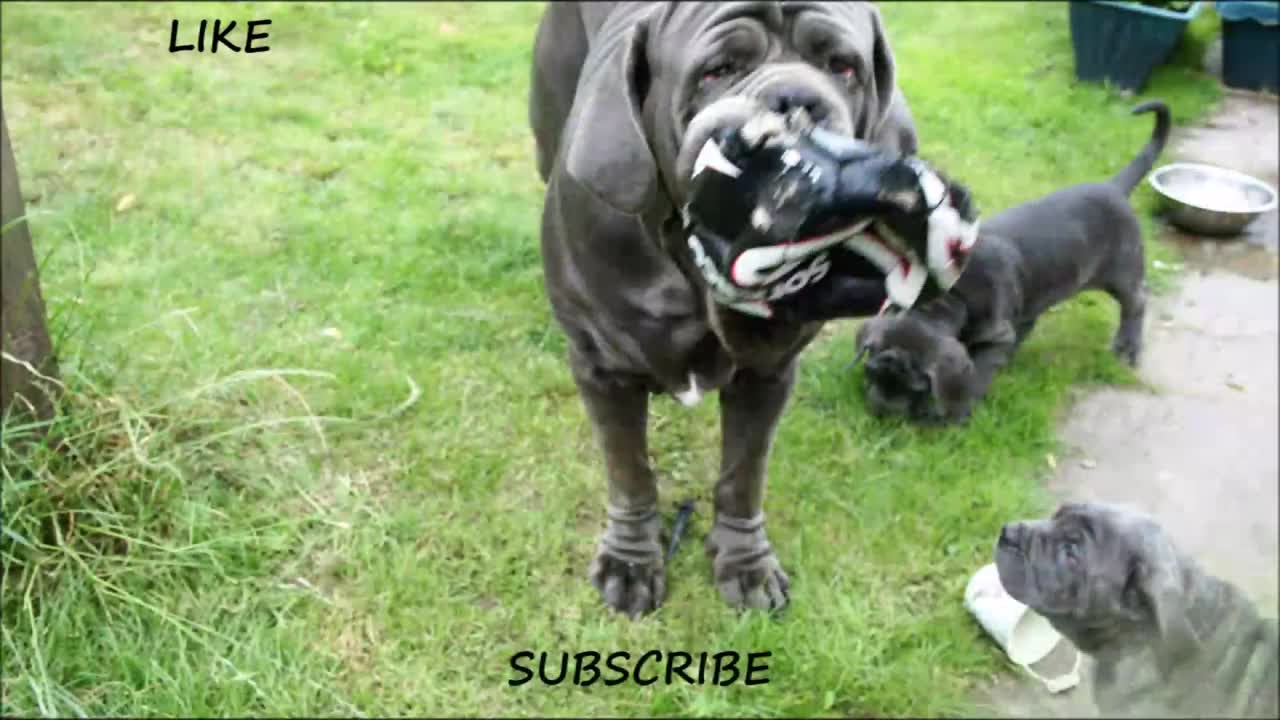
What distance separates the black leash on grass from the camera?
7.42 feet

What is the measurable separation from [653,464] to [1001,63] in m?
1.31

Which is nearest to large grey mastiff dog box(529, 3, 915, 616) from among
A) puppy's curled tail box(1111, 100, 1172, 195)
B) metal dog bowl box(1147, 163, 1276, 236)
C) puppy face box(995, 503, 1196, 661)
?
puppy face box(995, 503, 1196, 661)

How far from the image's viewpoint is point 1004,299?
102 inches

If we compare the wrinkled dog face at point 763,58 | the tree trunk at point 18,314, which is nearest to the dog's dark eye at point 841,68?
the wrinkled dog face at point 763,58

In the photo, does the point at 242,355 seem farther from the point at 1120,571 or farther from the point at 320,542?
the point at 1120,571

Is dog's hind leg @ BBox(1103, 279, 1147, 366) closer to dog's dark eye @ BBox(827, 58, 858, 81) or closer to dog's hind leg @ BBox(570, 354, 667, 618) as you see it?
dog's hind leg @ BBox(570, 354, 667, 618)

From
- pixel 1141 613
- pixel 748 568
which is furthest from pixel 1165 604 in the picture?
pixel 748 568

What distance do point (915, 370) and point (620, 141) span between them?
1213 millimetres

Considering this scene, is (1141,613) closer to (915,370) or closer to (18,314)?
(915,370)

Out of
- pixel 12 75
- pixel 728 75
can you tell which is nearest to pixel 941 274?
pixel 728 75

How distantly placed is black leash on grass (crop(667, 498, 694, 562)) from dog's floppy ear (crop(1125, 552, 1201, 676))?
0.97 m

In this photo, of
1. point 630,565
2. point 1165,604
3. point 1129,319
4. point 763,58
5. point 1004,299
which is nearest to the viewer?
point 1165,604

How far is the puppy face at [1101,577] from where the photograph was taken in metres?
1.31

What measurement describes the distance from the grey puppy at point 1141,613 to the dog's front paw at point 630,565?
0.70 meters
